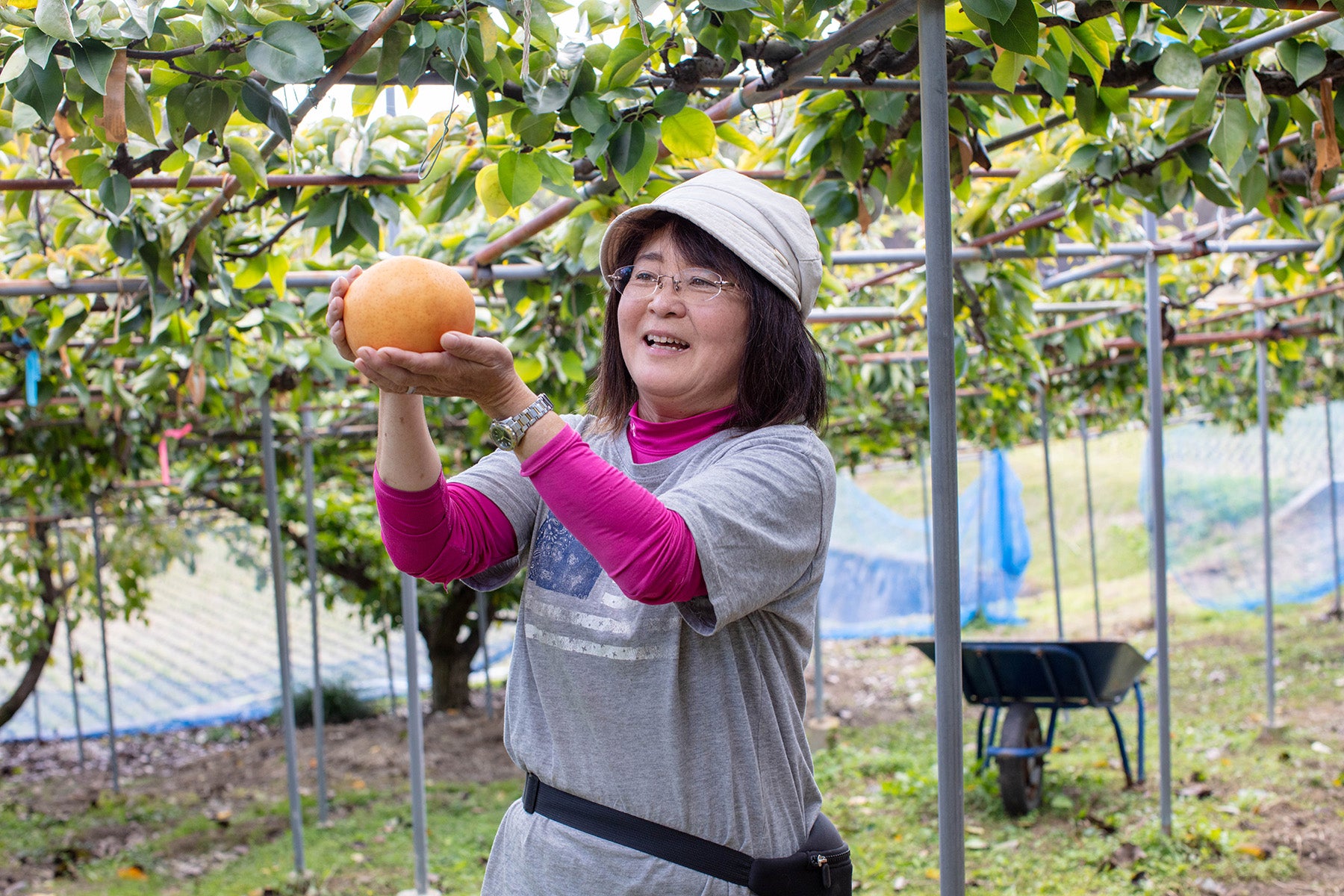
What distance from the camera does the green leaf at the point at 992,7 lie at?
134cm

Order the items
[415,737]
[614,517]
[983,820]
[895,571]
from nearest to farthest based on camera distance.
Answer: [614,517] < [415,737] < [983,820] < [895,571]

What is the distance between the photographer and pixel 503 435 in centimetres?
114

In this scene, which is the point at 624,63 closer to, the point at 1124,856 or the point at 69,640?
the point at 1124,856

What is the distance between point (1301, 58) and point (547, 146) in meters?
1.28

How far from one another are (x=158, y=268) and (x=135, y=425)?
10.5ft

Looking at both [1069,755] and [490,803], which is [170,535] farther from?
[1069,755]

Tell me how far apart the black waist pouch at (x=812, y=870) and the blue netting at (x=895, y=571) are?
1144cm

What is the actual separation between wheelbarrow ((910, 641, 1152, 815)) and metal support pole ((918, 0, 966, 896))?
361cm

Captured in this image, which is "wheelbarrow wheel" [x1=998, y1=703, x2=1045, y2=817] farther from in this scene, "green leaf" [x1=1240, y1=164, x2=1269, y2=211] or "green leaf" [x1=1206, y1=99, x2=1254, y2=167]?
"green leaf" [x1=1206, y1=99, x2=1254, y2=167]

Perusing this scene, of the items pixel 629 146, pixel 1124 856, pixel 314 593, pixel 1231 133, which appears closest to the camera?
pixel 629 146

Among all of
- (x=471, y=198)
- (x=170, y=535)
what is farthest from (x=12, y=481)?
(x=471, y=198)

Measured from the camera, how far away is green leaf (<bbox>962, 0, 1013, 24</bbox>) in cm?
134

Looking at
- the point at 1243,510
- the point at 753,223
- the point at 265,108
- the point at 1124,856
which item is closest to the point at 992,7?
the point at 753,223

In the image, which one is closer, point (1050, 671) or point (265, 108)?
point (265, 108)
